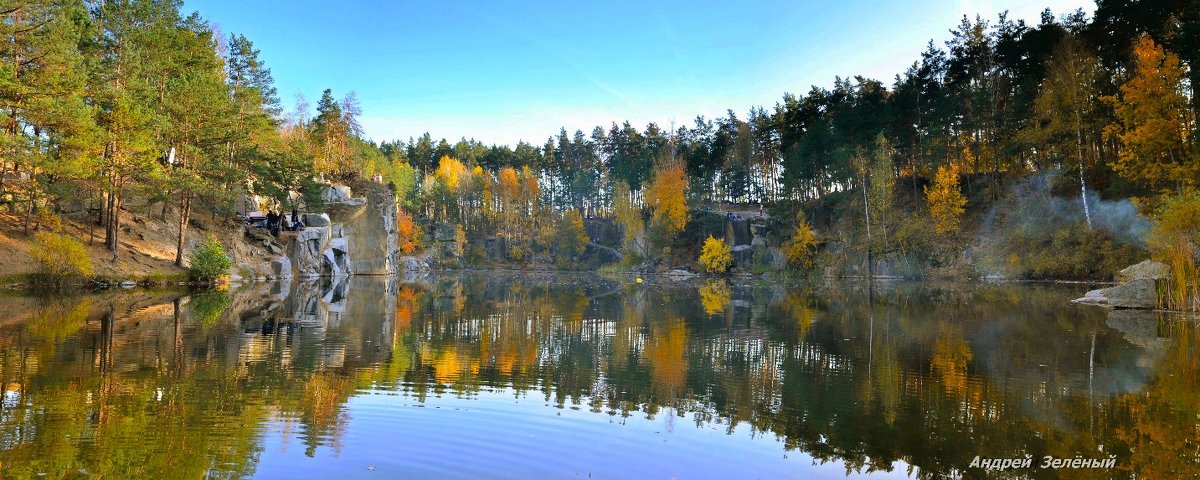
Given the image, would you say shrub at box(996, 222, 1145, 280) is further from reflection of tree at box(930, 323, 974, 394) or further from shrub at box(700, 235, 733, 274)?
reflection of tree at box(930, 323, 974, 394)

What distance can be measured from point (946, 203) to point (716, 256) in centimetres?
2479

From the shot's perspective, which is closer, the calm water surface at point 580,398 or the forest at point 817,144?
the calm water surface at point 580,398

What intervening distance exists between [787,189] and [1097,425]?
227 ft

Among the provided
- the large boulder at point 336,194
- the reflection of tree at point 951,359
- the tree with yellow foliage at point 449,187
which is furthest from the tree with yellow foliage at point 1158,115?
the tree with yellow foliage at point 449,187

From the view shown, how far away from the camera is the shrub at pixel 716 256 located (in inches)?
2960

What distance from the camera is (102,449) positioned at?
285 inches

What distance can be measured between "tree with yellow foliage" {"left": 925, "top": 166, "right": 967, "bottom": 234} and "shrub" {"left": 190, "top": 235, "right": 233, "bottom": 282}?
57985 millimetres

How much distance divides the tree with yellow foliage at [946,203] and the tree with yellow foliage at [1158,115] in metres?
18.2

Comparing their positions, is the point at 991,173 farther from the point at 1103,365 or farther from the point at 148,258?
the point at 148,258

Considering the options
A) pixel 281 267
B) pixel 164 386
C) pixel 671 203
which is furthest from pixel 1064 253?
pixel 281 267

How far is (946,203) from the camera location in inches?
2335

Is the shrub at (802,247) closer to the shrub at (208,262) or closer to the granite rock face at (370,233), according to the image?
the granite rock face at (370,233)

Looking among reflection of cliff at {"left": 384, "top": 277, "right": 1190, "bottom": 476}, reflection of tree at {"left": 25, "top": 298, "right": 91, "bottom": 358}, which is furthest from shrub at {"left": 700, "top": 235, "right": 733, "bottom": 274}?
reflection of tree at {"left": 25, "top": 298, "right": 91, "bottom": 358}

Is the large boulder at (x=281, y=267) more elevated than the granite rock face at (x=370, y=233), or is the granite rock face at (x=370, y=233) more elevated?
the granite rock face at (x=370, y=233)
